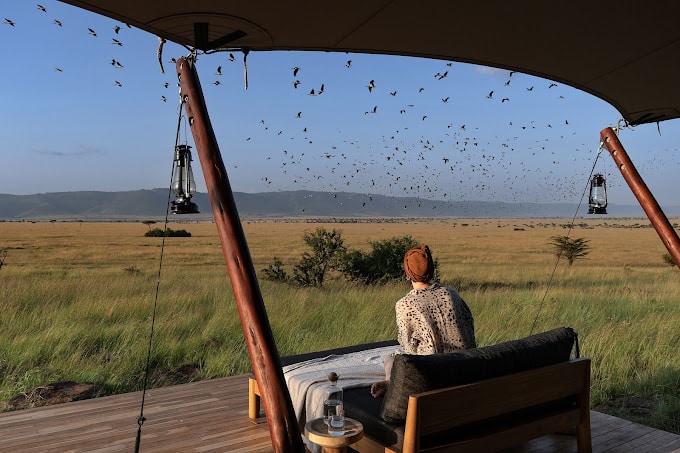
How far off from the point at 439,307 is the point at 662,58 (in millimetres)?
1987

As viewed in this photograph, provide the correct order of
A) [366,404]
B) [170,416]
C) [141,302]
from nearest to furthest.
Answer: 1. [366,404]
2. [170,416]
3. [141,302]

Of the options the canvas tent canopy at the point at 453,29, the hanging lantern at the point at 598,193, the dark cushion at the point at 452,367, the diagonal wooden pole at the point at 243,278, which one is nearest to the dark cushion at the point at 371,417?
the dark cushion at the point at 452,367

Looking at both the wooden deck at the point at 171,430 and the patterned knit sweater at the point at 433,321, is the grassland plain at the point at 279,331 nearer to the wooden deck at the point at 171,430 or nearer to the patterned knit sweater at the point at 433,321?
the wooden deck at the point at 171,430

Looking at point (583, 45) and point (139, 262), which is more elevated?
point (583, 45)

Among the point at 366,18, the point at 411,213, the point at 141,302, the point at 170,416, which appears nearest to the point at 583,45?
the point at 366,18

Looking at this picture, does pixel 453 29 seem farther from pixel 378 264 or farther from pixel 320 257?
pixel 320 257

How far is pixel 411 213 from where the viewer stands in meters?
148

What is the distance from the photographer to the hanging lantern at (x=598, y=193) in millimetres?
4739

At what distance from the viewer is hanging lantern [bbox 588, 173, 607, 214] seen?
4739 millimetres

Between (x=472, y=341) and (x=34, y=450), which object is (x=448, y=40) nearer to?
(x=472, y=341)

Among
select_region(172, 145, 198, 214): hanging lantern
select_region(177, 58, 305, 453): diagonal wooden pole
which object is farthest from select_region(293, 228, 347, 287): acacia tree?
select_region(177, 58, 305, 453): diagonal wooden pole

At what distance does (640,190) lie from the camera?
424 cm

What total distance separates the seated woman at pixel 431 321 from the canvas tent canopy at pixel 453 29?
1155 millimetres

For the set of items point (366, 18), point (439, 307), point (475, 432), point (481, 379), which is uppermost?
point (366, 18)
